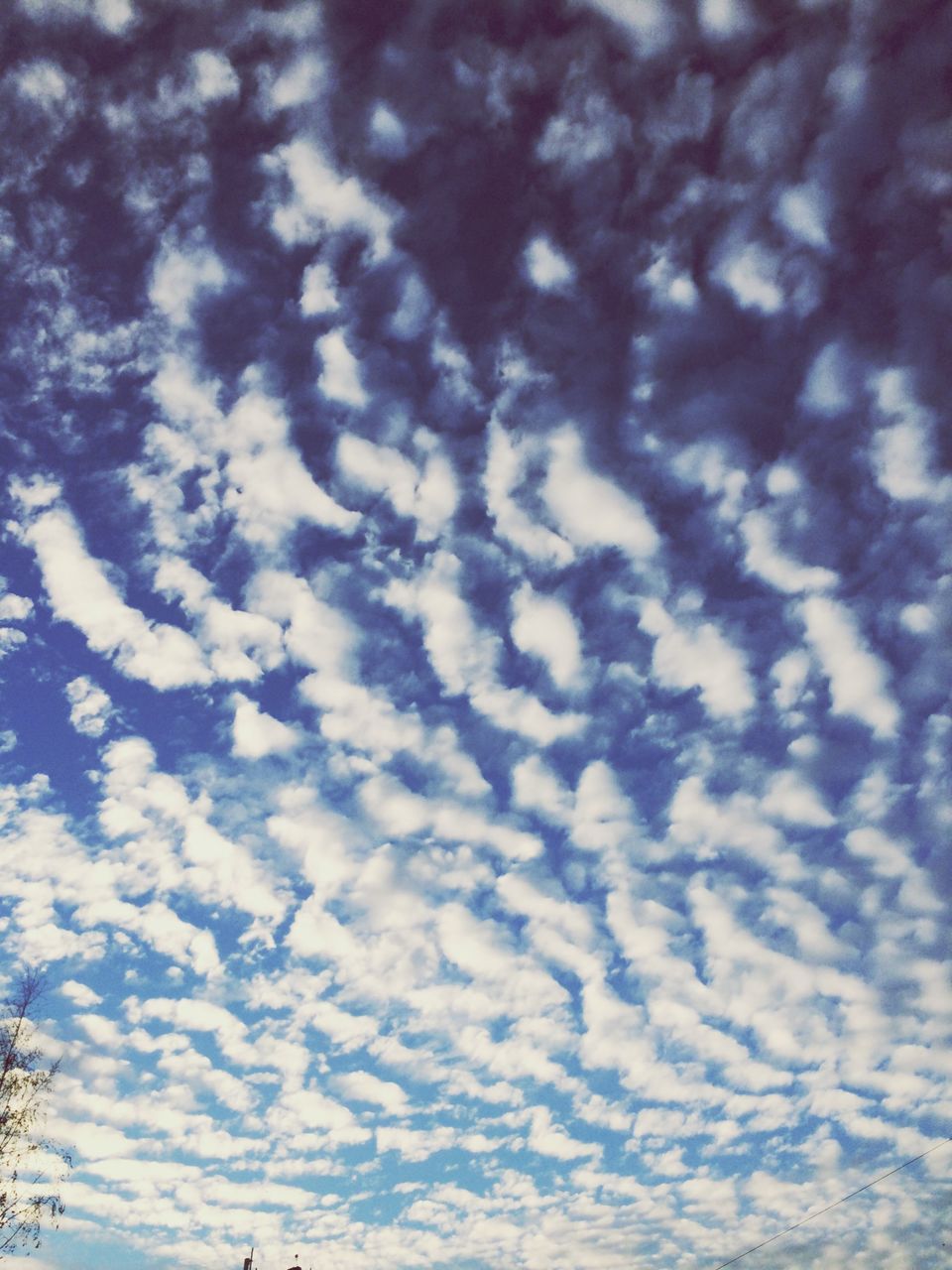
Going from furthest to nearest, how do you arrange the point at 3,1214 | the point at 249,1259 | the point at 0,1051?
the point at 249,1259
the point at 0,1051
the point at 3,1214

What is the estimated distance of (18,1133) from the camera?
92.5 feet

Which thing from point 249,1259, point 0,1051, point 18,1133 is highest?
point 0,1051

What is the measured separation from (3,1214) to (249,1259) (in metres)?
21.6

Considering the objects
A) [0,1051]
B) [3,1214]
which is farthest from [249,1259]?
[0,1051]

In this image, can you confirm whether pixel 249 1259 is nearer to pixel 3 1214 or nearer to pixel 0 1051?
pixel 3 1214

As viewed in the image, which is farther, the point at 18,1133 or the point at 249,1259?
the point at 249,1259

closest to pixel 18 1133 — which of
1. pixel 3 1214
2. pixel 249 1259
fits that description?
pixel 3 1214

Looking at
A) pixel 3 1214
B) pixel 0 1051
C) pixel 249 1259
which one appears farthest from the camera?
pixel 249 1259

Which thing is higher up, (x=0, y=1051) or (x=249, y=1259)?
(x=0, y=1051)

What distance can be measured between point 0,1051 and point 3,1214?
17.6 ft

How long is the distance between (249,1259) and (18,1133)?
2237 cm

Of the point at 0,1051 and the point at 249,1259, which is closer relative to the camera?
the point at 0,1051

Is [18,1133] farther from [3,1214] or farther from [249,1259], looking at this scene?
[249,1259]

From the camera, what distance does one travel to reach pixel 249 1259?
42406 mm
